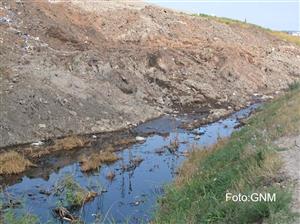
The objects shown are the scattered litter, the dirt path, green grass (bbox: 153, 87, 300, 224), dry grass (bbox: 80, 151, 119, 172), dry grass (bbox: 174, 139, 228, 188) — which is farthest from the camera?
dry grass (bbox: 80, 151, 119, 172)

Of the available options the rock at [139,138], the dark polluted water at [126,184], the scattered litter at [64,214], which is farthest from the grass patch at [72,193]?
the rock at [139,138]

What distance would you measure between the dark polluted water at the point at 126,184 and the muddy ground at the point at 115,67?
2603 millimetres

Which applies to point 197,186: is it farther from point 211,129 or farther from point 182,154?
point 211,129

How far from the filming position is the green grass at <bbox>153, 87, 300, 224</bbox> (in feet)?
21.8

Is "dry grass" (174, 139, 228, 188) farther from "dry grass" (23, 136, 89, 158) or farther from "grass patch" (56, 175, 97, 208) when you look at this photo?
"dry grass" (23, 136, 89, 158)

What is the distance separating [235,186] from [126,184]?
452 cm

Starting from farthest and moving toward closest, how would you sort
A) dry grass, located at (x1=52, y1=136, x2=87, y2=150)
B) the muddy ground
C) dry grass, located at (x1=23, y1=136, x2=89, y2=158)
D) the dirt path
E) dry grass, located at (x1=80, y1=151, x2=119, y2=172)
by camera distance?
1. the muddy ground
2. dry grass, located at (x1=52, y1=136, x2=87, y2=150)
3. dry grass, located at (x1=23, y1=136, x2=89, y2=158)
4. dry grass, located at (x1=80, y1=151, x2=119, y2=172)
5. the dirt path

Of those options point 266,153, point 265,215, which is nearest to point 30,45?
point 266,153

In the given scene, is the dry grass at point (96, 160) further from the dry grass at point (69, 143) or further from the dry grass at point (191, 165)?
the dry grass at point (191, 165)

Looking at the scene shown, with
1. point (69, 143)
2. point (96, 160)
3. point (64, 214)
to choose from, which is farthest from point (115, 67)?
point (64, 214)

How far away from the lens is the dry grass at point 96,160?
1338 cm

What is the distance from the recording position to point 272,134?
34.5 ft

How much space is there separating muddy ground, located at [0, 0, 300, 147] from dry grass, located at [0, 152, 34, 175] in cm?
186

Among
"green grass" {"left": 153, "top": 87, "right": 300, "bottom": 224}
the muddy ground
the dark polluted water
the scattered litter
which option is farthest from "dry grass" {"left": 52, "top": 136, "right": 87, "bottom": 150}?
the scattered litter
